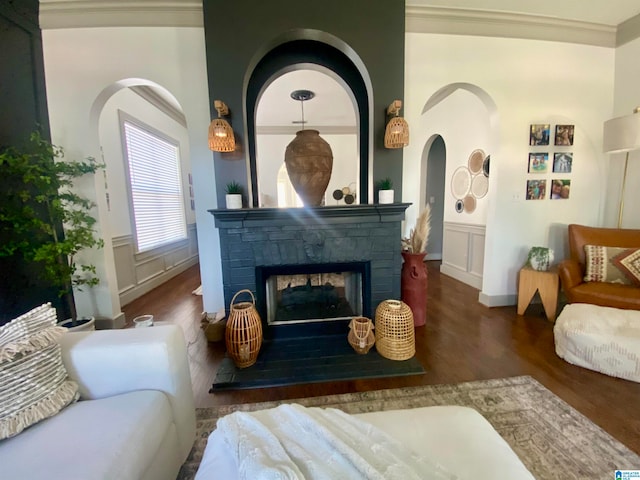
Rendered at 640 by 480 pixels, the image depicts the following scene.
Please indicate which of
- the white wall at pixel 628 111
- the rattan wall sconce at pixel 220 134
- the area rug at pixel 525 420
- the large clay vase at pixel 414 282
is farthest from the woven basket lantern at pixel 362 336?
the white wall at pixel 628 111

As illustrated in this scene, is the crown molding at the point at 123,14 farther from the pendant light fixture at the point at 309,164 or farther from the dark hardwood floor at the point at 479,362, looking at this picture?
the dark hardwood floor at the point at 479,362

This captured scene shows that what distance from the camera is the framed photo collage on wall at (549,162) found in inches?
108

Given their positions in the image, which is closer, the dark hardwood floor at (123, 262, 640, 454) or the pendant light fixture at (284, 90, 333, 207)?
the dark hardwood floor at (123, 262, 640, 454)

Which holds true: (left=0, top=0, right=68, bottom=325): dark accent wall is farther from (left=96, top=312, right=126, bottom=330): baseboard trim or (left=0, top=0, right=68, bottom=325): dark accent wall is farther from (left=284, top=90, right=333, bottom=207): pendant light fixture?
(left=284, top=90, right=333, bottom=207): pendant light fixture

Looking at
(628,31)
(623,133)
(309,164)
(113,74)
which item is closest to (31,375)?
(309,164)

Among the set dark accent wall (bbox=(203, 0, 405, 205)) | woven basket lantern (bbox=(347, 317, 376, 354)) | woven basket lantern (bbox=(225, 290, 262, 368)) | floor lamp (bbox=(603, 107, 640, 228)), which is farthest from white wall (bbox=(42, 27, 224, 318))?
floor lamp (bbox=(603, 107, 640, 228))

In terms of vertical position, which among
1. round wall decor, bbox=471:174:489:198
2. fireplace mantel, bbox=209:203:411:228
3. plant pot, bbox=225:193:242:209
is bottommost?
fireplace mantel, bbox=209:203:411:228

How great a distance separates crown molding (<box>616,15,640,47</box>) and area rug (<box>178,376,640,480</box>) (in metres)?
3.61

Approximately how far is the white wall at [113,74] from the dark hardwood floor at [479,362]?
1.59 meters

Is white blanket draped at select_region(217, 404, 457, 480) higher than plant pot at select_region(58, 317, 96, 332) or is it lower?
higher

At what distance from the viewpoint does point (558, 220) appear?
2895 millimetres

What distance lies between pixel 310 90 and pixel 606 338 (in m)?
4.13

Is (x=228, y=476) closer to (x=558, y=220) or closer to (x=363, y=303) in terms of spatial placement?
(x=363, y=303)

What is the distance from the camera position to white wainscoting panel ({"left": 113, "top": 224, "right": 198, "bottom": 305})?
330cm
